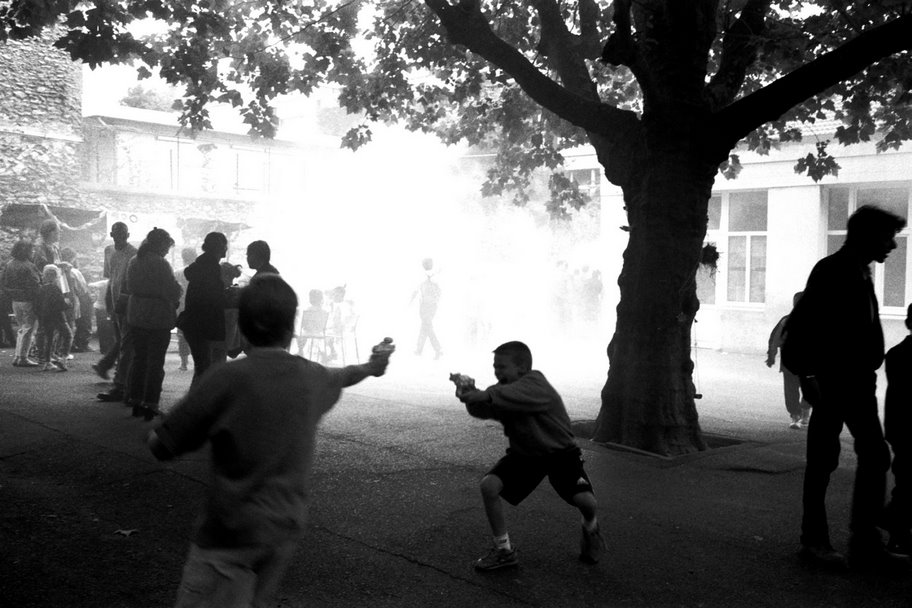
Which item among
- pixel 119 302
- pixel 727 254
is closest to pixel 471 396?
pixel 119 302

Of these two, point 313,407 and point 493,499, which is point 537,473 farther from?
point 313,407

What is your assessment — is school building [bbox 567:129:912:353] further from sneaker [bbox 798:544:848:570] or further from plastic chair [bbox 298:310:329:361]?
sneaker [bbox 798:544:848:570]

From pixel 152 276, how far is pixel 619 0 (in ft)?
18.0

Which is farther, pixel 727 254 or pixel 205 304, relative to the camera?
pixel 727 254

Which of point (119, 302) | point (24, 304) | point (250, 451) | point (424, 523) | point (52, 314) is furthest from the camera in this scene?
point (24, 304)

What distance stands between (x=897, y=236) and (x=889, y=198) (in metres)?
1.00

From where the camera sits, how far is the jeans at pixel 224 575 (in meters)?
2.86

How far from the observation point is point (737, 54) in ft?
31.8

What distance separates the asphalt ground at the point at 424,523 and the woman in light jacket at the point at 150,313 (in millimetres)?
380

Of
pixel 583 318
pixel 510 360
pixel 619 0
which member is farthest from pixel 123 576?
pixel 583 318

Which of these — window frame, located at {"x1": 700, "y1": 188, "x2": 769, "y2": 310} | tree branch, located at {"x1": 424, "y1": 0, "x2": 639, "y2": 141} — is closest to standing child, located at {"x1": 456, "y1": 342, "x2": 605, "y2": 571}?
tree branch, located at {"x1": 424, "y1": 0, "x2": 639, "y2": 141}

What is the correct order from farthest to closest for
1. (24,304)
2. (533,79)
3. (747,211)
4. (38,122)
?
1. (38,122)
2. (747,211)
3. (24,304)
4. (533,79)

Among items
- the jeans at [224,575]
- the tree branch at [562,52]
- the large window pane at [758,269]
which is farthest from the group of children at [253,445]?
the large window pane at [758,269]

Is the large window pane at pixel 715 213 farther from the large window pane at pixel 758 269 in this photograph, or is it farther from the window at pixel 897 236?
the window at pixel 897 236
